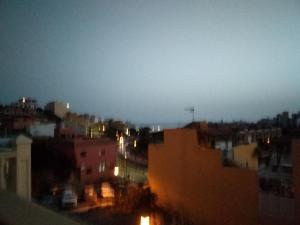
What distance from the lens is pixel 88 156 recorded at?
16.5 m

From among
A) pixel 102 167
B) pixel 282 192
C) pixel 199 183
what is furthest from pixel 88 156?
pixel 282 192

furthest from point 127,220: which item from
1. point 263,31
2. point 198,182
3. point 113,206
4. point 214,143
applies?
point 263,31

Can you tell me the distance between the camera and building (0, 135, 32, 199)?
4793mm

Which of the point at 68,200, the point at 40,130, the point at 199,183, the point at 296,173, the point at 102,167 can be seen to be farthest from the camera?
the point at 40,130

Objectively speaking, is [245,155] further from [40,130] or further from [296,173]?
[40,130]

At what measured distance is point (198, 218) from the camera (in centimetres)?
914

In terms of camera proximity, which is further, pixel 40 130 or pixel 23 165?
pixel 40 130

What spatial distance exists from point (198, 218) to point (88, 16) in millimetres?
7466

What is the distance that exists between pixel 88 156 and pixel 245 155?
26.9 feet

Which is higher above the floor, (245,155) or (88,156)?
(245,155)

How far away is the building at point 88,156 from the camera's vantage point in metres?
16.0

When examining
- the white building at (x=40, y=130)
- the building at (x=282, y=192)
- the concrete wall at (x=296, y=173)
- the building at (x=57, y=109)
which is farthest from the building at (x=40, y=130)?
the concrete wall at (x=296, y=173)

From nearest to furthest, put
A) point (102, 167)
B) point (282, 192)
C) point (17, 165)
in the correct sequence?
point (17, 165)
point (282, 192)
point (102, 167)

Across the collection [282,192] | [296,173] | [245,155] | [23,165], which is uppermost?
[23,165]
